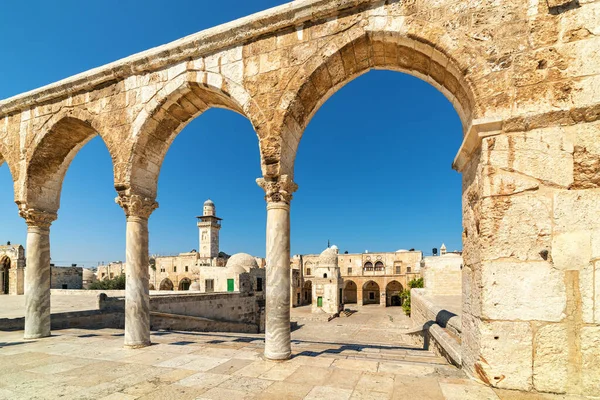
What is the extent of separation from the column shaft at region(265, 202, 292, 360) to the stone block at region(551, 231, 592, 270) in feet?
10.5

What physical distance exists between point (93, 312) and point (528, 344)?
37.3 ft

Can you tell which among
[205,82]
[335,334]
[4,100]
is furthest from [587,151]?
[335,334]

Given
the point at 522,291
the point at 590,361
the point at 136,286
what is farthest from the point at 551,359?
the point at 136,286

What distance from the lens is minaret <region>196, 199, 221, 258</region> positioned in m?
44.5

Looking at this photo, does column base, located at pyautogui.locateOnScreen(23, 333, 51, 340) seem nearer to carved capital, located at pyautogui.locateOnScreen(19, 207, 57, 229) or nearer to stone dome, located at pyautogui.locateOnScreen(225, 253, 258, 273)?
carved capital, located at pyautogui.locateOnScreen(19, 207, 57, 229)

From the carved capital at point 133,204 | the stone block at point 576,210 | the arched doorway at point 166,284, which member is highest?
the carved capital at point 133,204

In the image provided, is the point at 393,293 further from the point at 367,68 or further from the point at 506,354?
the point at 506,354

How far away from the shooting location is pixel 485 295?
142 inches

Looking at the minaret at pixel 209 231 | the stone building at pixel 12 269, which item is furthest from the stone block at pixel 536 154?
the minaret at pixel 209 231

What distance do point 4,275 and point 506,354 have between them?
33.7 m

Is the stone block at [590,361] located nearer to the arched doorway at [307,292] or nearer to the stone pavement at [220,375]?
the stone pavement at [220,375]

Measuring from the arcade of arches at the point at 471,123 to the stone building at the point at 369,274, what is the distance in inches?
1488

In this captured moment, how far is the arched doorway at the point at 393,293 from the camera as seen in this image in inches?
1764

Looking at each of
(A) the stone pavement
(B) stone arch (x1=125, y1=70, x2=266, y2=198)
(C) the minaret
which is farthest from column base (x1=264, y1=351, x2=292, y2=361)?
(C) the minaret
